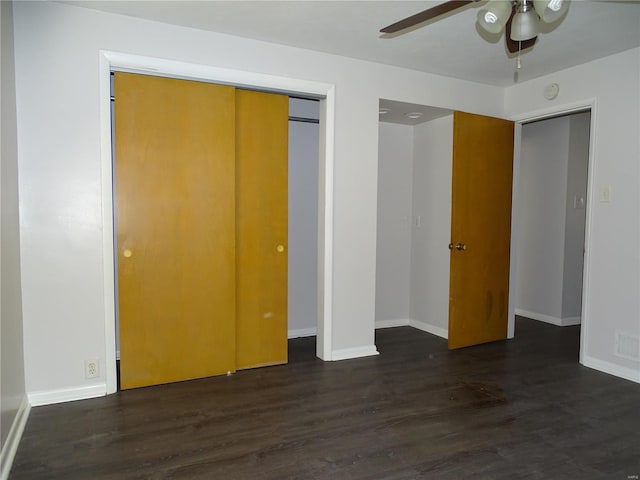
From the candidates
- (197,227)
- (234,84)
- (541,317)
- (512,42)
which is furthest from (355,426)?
(541,317)

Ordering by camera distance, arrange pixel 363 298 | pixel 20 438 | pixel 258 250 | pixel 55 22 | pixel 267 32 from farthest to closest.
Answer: pixel 363 298 < pixel 258 250 < pixel 267 32 < pixel 55 22 < pixel 20 438

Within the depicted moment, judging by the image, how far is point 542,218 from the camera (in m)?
5.05

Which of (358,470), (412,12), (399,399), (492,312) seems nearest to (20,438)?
(358,470)

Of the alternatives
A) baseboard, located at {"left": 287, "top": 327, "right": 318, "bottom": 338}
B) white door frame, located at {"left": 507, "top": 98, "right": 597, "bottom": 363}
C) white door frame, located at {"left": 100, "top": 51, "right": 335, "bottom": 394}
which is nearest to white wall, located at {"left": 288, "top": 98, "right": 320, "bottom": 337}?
baseboard, located at {"left": 287, "top": 327, "right": 318, "bottom": 338}

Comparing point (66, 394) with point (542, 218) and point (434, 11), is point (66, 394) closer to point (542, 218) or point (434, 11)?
point (434, 11)

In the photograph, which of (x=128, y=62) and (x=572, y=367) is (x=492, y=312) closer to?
(x=572, y=367)

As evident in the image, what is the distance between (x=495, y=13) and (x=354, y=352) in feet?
8.61

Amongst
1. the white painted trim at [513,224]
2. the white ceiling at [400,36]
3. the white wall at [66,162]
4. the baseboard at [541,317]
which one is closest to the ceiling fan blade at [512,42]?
the white ceiling at [400,36]

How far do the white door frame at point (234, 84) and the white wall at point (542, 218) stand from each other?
238cm

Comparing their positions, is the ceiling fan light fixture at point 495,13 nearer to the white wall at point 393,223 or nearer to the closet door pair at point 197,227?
the closet door pair at point 197,227

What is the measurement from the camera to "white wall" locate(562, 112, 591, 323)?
4.78 metres

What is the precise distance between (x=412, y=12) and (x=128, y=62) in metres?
1.80

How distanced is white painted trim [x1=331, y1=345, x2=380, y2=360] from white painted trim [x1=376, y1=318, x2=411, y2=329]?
33.9 inches

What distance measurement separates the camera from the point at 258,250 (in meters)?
3.40
